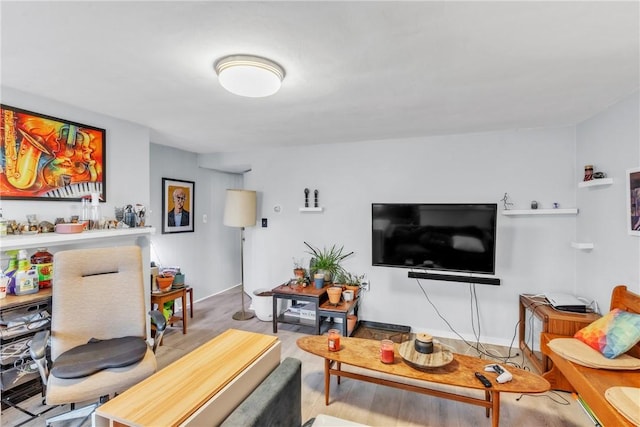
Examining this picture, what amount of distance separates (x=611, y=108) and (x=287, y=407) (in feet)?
10.5

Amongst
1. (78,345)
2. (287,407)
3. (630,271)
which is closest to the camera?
(287,407)

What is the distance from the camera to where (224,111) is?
2.50 m

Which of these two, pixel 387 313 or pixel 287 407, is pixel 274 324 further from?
pixel 287 407

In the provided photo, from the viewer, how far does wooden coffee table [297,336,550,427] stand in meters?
1.71

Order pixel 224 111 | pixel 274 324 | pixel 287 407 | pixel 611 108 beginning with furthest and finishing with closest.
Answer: pixel 274 324 → pixel 224 111 → pixel 611 108 → pixel 287 407

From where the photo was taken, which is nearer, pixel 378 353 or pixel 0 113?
pixel 0 113

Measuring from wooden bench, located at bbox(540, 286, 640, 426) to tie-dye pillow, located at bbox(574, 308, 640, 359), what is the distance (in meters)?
0.10

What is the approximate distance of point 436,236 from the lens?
2.97 meters

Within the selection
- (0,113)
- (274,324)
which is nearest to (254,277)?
(274,324)

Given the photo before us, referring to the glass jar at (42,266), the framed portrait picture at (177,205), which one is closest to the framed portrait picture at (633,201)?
the glass jar at (42,266)

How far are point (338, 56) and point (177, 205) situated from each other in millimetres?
3367

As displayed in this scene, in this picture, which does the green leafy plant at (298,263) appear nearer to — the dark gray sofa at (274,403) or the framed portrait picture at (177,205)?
the framed portrait picture at (177,205)

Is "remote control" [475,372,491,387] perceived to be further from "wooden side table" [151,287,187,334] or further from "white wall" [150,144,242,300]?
"white wall" [150,144,242,300]

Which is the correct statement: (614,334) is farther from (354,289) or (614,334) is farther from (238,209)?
(238,209)
